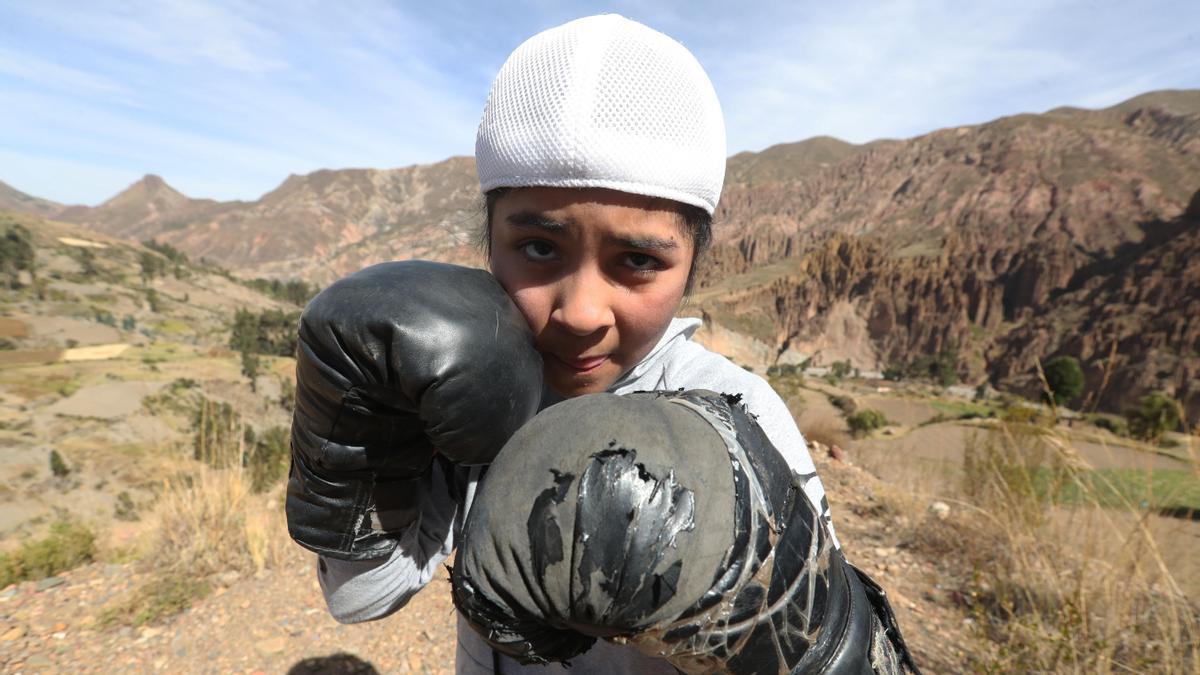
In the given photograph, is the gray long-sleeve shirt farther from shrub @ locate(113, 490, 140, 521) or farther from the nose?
shrub @ locate(113, 490, 140, 521)

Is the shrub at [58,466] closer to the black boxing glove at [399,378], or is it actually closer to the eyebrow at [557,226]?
the black boxing glove at [399,378]

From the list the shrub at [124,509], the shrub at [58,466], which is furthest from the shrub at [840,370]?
the shrub at [58,466]

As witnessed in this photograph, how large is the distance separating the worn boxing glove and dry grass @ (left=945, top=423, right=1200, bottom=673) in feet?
7.82

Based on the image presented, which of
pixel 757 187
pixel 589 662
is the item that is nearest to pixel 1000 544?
pixel 589 662

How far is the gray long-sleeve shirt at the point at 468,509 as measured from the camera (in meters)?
0.98

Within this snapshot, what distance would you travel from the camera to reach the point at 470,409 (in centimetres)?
75

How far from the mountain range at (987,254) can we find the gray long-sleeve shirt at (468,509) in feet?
111

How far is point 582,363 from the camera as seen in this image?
39.6 inches

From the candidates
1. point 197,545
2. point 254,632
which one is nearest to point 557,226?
point 254,632

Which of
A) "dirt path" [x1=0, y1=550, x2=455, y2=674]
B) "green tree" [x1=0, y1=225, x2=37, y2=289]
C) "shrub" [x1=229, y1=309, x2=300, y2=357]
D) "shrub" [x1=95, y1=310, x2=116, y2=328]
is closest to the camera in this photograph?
"dirt path" [x1=0, y1=550, x2=455, y2=674]

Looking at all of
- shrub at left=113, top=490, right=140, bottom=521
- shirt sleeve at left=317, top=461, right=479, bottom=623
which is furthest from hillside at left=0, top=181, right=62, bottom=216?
shirt sleeve at left=317, top=461, right=479, bottom=623

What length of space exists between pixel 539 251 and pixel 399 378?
34cm

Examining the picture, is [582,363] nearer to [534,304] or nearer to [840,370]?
[534,304]

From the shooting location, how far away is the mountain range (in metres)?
49.2
